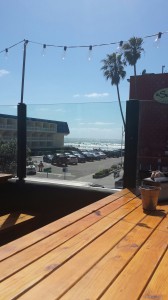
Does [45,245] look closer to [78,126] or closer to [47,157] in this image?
[78,126]

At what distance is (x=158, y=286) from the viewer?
103cm

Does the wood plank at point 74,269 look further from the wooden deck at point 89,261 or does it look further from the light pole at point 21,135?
the light pole at point 21,135

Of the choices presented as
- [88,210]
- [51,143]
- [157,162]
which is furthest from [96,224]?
[51,143]

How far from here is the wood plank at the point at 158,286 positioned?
3.16 feet

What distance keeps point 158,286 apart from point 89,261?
28 cm

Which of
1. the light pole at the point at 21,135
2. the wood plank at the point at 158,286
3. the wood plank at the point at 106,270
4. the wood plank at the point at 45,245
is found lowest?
the wood plank at the point at 158,286

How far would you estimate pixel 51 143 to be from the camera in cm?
409

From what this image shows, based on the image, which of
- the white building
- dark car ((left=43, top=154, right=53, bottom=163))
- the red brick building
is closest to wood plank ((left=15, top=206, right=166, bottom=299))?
the red brick building

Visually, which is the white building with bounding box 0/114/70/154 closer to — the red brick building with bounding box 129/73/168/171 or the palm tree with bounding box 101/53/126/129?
the red brick building with bounding box 129/73/168/171

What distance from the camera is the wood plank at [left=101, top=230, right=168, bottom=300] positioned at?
3.20ft

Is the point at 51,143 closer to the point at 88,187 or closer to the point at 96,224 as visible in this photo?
the point at 88,187

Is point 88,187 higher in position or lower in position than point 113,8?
lower

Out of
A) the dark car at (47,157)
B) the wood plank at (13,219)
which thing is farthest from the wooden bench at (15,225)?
the dark car at (47,157)

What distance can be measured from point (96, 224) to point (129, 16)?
3854 mm
